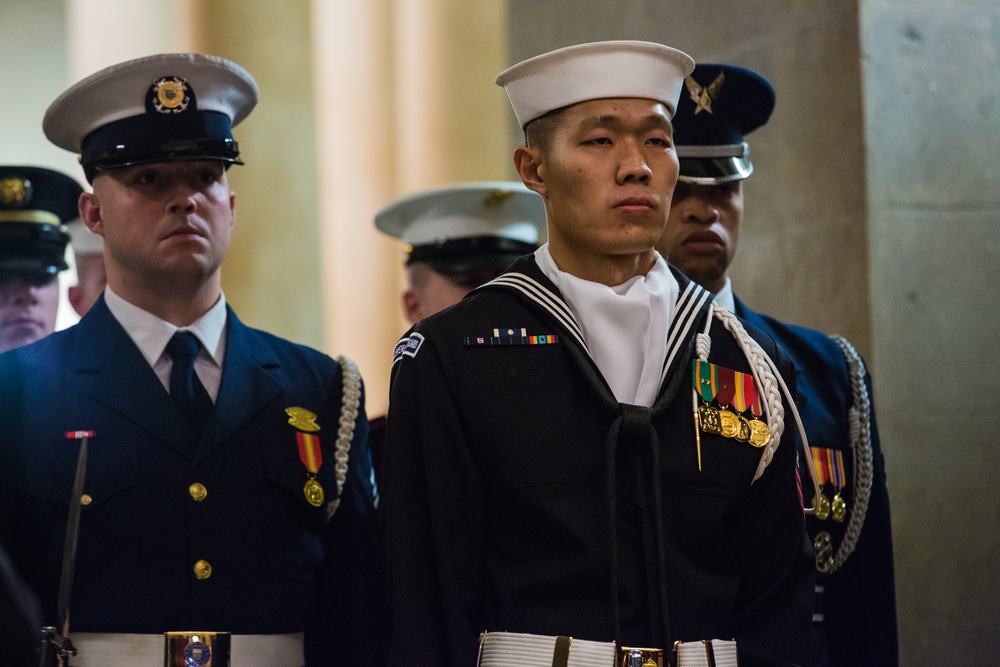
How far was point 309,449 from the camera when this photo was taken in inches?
122

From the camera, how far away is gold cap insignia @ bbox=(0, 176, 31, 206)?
4.61 m

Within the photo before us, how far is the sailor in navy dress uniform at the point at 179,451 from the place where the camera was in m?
2.84

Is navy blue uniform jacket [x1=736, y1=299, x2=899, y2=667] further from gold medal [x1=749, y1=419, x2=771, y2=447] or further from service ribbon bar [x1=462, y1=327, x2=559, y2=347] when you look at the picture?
service ribbon bar [x1=462, y1=327, x2=559, y2=347]

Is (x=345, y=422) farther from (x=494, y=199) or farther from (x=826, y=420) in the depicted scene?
(x=494, y=199)

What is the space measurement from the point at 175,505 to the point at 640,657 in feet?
3.51

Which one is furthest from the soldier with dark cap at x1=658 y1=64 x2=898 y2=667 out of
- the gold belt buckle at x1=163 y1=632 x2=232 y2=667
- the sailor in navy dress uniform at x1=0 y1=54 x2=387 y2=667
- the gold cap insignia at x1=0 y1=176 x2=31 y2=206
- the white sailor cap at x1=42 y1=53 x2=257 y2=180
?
the gold cap insignia at x1=0 y1=176 x2=31 y2=206

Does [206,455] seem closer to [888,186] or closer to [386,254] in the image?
[888,186]

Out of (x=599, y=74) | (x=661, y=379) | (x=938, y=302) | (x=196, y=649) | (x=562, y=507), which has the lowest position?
(x=196, y=649)

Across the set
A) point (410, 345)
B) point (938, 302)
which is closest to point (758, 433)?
point (410, 345)

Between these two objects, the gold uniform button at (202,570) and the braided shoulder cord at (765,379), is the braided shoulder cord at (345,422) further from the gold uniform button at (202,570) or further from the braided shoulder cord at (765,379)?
the braided shoulder cord at (765,379)

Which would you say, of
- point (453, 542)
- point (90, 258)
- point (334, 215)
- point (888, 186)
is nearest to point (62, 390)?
point (453, 542)

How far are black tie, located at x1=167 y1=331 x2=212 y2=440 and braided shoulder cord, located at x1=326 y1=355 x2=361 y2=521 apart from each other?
0.31 meters

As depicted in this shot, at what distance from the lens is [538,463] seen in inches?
93.5

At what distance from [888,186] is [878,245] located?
0.17 meters
